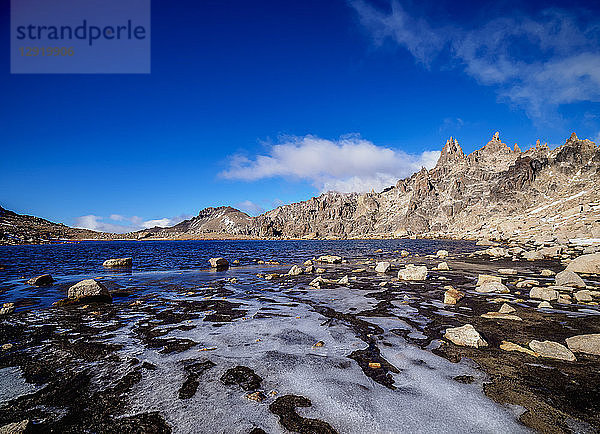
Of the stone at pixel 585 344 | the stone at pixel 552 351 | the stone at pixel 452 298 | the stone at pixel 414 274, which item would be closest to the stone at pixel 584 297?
the stone at pixel 452 298

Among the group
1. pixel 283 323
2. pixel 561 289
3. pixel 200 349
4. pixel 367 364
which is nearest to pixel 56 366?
pixel 200 349

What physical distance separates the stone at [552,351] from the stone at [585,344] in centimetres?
63

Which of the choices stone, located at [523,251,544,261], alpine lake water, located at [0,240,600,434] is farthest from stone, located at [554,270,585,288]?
stone, located at [523,251,544,261]

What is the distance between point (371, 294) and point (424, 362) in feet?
32.8

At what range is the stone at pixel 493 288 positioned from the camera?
17.5 metres

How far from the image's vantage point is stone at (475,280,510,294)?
17453 millimetres

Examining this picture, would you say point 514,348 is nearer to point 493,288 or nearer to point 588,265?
point 493,288

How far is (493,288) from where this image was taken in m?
17.7

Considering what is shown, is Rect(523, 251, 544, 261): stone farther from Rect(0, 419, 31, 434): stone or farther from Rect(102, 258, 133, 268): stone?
Rect(102, 258, 133, 268): stone

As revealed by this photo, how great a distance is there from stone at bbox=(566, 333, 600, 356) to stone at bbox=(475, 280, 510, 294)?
Result: 9.47 meters

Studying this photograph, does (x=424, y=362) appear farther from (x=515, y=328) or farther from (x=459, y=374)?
(x=515, y=328)

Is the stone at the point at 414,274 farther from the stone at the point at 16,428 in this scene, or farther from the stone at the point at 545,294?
the stone at the point at 16,428

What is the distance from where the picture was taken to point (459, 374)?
7418 millimetres

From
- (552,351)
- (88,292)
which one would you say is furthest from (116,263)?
(552,351)
